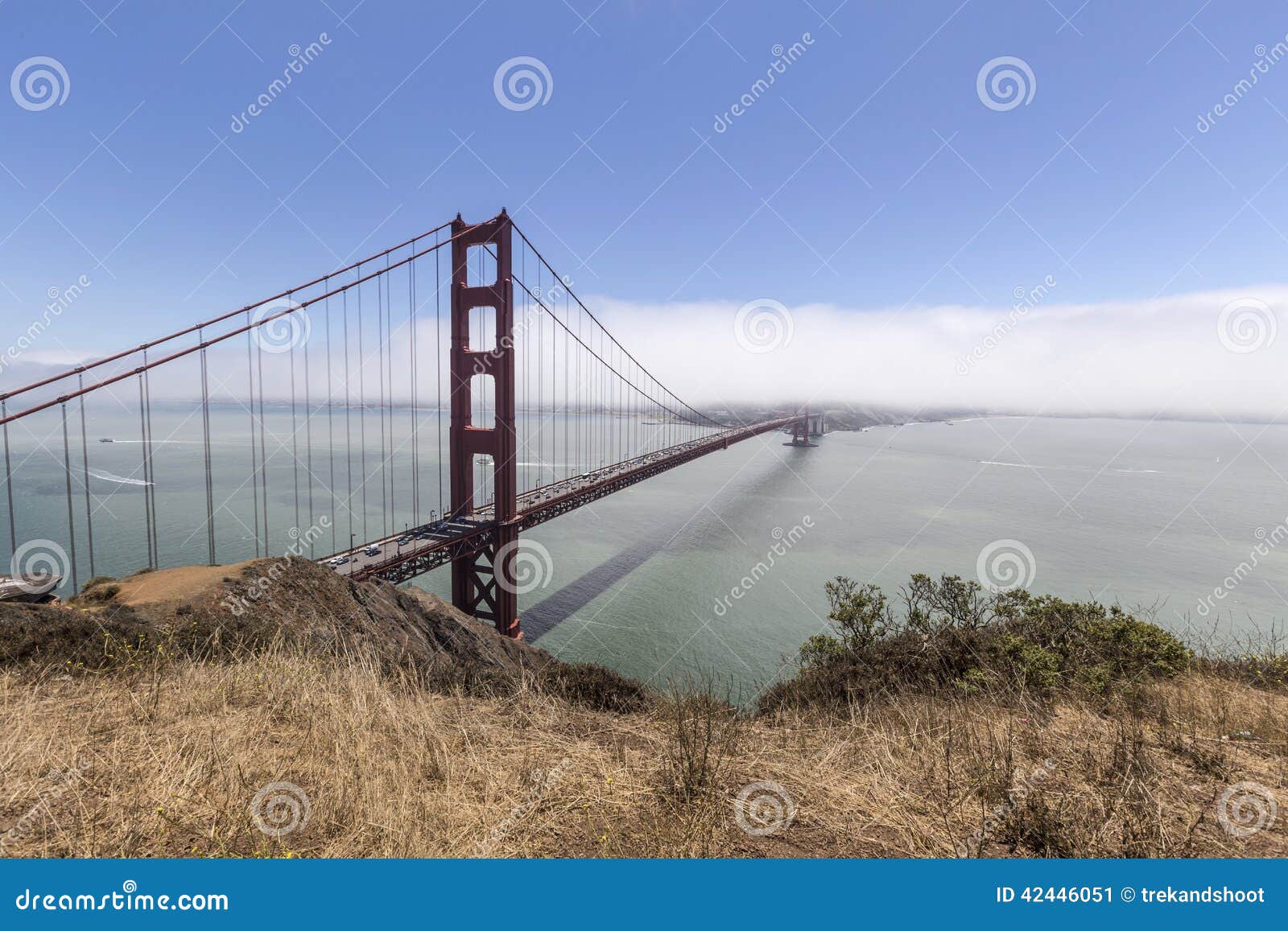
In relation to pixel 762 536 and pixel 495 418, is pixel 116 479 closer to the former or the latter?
pixel 495 418

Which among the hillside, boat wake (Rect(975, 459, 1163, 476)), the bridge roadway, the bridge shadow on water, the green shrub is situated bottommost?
the bridge shadow on water

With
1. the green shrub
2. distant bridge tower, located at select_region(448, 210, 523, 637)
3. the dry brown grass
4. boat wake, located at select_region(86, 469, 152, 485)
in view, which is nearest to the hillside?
the dry brown grass

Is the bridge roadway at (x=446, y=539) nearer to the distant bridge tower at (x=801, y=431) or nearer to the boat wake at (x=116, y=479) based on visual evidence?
the boat wake at (x=116, y=479)

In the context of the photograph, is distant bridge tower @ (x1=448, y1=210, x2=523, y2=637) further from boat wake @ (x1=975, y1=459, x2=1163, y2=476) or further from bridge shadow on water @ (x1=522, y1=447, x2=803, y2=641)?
boat wake @ (x1=975, y1=459, x2=1163, y2=476)

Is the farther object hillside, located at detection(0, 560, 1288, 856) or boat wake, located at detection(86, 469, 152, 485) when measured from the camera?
boat wake, located at detection(86, 469, 152, 485)

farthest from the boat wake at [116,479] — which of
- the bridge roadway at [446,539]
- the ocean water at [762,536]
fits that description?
the bridge roadway at [446,539]

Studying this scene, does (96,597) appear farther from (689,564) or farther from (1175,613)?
(1175,613)
